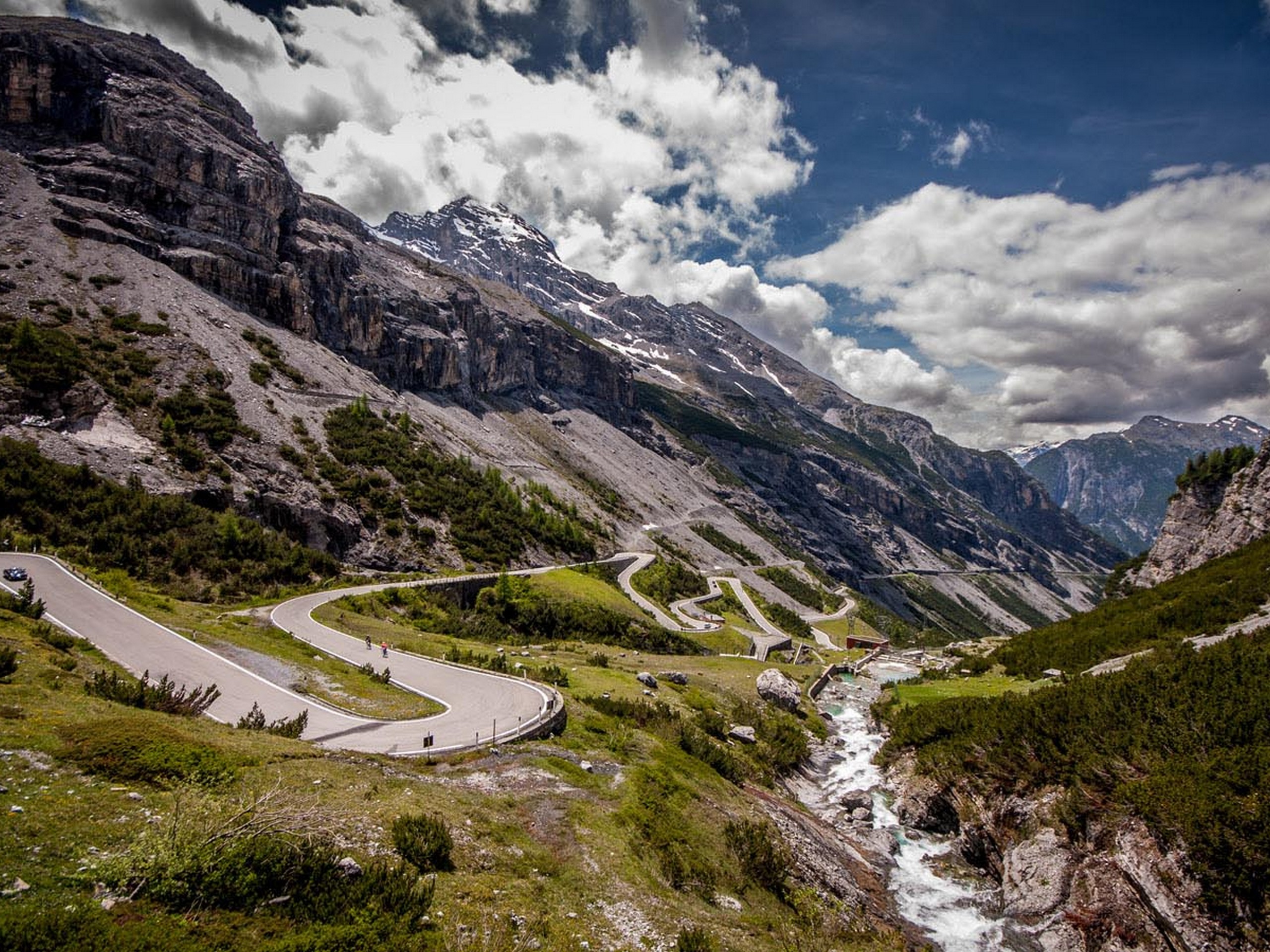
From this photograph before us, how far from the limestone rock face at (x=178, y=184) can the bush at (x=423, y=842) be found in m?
111

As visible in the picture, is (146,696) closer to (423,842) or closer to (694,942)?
(423,842)

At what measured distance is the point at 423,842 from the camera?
11.2 meters

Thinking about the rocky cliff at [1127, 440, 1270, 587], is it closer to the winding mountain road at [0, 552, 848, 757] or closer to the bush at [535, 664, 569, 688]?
the bush at [535, 664, 569, 688]

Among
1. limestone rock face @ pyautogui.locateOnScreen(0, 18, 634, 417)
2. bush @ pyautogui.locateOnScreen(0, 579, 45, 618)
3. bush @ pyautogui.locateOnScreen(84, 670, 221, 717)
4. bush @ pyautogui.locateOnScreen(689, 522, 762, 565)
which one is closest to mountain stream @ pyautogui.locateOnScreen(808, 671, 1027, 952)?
bush @ pyautogui.locateOnScreen(84, 670, 221, 717)

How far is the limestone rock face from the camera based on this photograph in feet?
298

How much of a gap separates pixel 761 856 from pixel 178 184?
13309 cm

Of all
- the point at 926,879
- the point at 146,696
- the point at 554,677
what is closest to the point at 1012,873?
the point at 926,879

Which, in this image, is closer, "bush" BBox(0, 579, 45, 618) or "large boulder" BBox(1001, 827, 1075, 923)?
"large boulder" BBox(1001, 827, 1075, 923)

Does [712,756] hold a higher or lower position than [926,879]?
higher

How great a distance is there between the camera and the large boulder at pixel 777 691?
39.0 meters

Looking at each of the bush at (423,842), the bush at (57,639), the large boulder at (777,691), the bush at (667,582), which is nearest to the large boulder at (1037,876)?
the bush at (423,842)

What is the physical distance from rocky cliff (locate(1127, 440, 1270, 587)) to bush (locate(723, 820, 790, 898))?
5602 centimetres

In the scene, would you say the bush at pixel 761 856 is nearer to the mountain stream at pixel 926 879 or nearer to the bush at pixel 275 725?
the mountain stream at pixel 926 879

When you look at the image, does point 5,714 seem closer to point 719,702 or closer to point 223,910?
point 223,910
